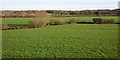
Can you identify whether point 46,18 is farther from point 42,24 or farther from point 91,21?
point 91,21

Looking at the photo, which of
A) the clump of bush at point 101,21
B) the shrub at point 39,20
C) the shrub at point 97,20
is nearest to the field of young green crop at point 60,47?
the shrub at point 39,20

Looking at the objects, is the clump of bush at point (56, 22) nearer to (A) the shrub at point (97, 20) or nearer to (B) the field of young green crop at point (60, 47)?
(A) the shrub at point (97, 20)

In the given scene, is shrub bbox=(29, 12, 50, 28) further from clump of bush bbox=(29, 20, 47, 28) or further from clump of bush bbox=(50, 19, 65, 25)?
clump of bush bbox=(50, 19, 65, 25)

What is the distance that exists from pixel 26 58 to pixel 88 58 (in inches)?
143

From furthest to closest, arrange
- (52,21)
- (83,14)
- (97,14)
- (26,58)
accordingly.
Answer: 1. (83,14)
2. (97,14)
3. (52,21)
4. (26,58)

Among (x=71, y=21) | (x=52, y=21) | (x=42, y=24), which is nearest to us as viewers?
(x=42, y=24)

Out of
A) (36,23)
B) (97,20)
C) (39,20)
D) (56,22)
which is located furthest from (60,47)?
(97,20)

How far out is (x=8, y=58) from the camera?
11.7 meters

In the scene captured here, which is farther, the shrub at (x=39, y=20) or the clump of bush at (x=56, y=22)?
the clump of bush at (x=56, y=22)

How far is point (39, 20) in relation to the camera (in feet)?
158

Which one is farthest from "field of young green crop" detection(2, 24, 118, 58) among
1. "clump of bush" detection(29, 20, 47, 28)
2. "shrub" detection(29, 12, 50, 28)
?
"shrub" detection(29, 12, 50, 28)

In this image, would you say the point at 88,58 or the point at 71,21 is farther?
the point at 71,21

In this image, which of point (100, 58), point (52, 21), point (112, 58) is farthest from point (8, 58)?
point (52, 21)

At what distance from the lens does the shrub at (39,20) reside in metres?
47.6
